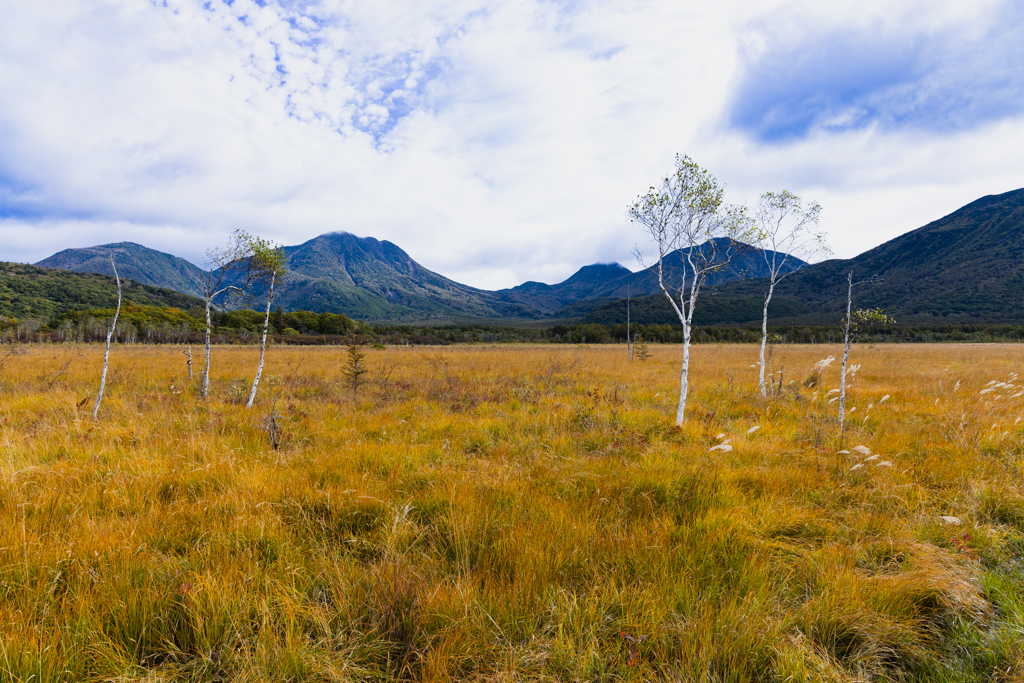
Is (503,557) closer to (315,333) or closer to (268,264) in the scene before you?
(268,264)

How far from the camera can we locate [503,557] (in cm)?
281

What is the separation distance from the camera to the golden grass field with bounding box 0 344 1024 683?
6.59 feet

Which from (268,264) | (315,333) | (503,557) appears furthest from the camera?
(315,333)

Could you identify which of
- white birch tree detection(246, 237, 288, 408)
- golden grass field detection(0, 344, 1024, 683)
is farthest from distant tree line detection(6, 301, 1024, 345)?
golden grass field detection(0, 344, 1024, 683)

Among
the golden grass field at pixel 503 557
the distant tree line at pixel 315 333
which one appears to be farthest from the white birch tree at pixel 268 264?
the distant tree line at pixel 315 333

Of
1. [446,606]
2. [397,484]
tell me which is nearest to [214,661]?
[446,606]

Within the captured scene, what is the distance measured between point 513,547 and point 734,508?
241cm

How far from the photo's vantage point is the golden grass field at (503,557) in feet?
6.59

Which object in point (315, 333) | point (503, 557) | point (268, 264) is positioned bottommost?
point (503, 557)

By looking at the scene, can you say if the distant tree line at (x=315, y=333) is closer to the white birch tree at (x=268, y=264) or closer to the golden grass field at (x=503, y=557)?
the white birch tree at (x=268, y=264)

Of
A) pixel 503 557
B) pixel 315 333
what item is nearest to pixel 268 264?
pixel 503 557

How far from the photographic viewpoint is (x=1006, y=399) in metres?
9.47

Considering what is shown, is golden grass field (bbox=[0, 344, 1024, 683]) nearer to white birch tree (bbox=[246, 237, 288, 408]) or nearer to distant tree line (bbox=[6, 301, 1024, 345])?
white birch tree (bbox=[246, 237, 288, 408])

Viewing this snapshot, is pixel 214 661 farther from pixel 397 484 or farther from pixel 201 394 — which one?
pixel 201 394
